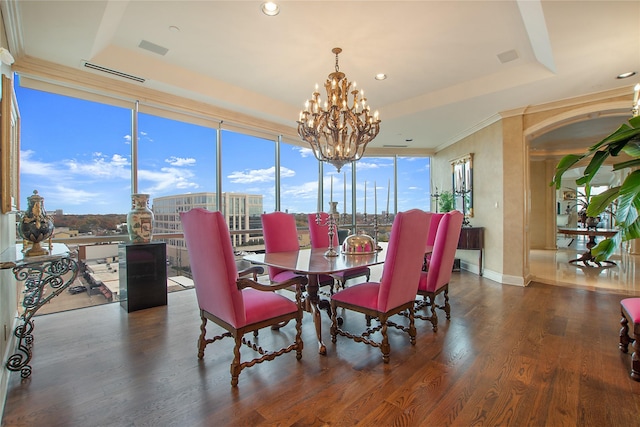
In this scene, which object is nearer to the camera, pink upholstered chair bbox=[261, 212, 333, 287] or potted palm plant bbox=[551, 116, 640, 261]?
potted palm plant bbox=[551, 116, 640, 261]

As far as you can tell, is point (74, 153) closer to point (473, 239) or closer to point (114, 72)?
point (114, 72)

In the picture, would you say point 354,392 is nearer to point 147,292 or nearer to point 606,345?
point 606,345

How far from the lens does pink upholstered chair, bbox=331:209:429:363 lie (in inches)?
86.4

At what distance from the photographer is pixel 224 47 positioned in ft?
10.5

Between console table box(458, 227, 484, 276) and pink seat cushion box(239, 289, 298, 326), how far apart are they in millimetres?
4102

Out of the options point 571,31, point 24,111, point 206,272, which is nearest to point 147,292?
point 206,272

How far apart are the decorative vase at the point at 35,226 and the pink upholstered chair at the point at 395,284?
2.23m

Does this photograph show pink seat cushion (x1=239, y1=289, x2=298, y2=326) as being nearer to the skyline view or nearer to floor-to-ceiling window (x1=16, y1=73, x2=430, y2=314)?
floor-to-ceiling window (x1=16, y1=73, x2=430, y2=314)

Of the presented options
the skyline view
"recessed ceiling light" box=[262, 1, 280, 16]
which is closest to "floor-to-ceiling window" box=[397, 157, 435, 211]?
the skyline view

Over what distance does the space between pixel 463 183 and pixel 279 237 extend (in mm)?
4302

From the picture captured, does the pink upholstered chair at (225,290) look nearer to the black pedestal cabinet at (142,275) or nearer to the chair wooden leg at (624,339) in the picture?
the black pedestal cabinet at (142,275)

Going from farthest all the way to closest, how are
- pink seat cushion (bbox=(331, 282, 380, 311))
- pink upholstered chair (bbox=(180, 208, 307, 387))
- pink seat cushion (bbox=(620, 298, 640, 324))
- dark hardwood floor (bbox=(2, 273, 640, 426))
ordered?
pink seat cushion (bbox=(331, 282, 380, 311)) → pink seat cushion (bbox=(620, 298, 640, 324)) → pink upholstered chair (bbox=(180, 208, 307, 387)) → dark hardwood floor (bbox=(2, 273, 640, 426))

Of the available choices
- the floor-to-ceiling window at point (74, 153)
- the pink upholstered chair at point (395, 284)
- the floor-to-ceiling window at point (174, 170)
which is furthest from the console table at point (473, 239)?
the floor-to-ceiling window at point (74, 153)

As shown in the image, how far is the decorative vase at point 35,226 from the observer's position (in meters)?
2.08
